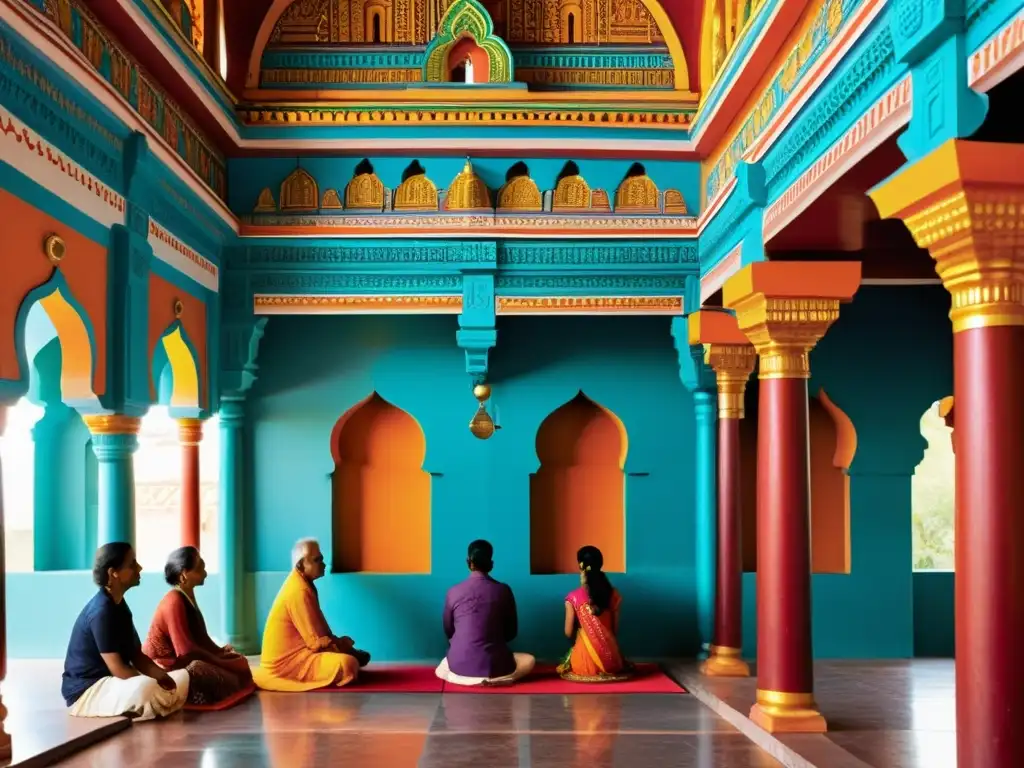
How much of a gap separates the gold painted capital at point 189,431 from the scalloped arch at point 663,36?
3221mm

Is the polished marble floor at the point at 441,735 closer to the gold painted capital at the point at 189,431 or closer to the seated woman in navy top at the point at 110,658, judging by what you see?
the seated woman in navy top at the point at 110,658

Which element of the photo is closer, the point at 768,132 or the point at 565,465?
the point at 768,132

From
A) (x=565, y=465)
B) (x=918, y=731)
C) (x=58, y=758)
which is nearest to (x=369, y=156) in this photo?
(x=565, y=465)

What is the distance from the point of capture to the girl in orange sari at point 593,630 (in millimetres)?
9234

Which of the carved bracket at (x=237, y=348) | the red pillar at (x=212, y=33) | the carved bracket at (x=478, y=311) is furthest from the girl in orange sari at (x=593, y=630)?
the red pillar at (x=212, y=33)

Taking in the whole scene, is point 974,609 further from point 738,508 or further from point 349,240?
point 349,240

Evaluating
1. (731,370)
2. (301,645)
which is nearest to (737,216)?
(731,370)

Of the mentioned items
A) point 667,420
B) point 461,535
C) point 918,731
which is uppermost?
point 667,420

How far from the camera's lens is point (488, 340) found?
10.1 metres

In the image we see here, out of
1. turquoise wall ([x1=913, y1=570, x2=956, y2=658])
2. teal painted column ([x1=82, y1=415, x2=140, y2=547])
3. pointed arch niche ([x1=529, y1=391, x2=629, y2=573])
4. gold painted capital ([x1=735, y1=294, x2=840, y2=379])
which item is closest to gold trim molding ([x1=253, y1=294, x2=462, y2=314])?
pointed arch niche ([x1=529, y1=391, x2=629, y2=573])

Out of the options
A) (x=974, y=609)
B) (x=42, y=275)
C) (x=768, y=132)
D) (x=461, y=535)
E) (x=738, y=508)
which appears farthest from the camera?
(x=461, y=535)

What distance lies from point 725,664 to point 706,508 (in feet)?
4.94

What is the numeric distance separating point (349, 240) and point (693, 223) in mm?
3152

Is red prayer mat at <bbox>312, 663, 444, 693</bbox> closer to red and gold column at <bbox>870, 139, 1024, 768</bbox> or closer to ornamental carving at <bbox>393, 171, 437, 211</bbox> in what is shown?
ornamental carving at <bbox>393, 171, 437, 211</bbox>
